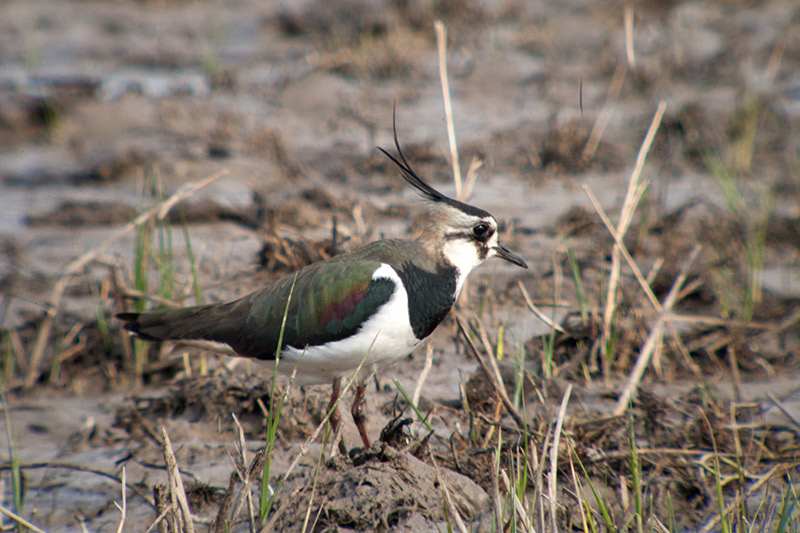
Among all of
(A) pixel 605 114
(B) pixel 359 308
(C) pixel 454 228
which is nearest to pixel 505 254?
(C) pixel 454 228

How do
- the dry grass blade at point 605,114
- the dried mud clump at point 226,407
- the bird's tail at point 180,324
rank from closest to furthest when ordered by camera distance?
1. the bird's tail at point 180,324
2. the dried mud clump at point 226,407
3. the dry grass blade at point 605,114

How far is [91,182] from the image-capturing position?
671 centimetres

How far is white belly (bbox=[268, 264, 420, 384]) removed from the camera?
3.27 m

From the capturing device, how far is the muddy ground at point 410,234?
3273mm

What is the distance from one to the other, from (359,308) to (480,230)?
68 centimetres

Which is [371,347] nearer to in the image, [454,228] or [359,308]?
[359,308]

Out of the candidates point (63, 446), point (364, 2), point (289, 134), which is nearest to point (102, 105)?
point (289, 134)

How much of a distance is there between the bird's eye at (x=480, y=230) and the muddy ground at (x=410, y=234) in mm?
409

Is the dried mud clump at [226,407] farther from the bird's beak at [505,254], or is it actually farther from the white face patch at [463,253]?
the bird's beak at [505,254]

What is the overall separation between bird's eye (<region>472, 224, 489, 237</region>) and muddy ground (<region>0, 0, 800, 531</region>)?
41 cm

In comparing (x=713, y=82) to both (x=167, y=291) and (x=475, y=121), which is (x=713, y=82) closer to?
(x=475, y=121)

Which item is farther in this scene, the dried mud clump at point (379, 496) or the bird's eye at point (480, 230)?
the bird's eye at point (480, 230)

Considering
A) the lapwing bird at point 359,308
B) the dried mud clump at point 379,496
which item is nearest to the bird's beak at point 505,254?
the lapwing bird at point 359,308

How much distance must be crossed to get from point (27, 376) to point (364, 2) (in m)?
6.06
